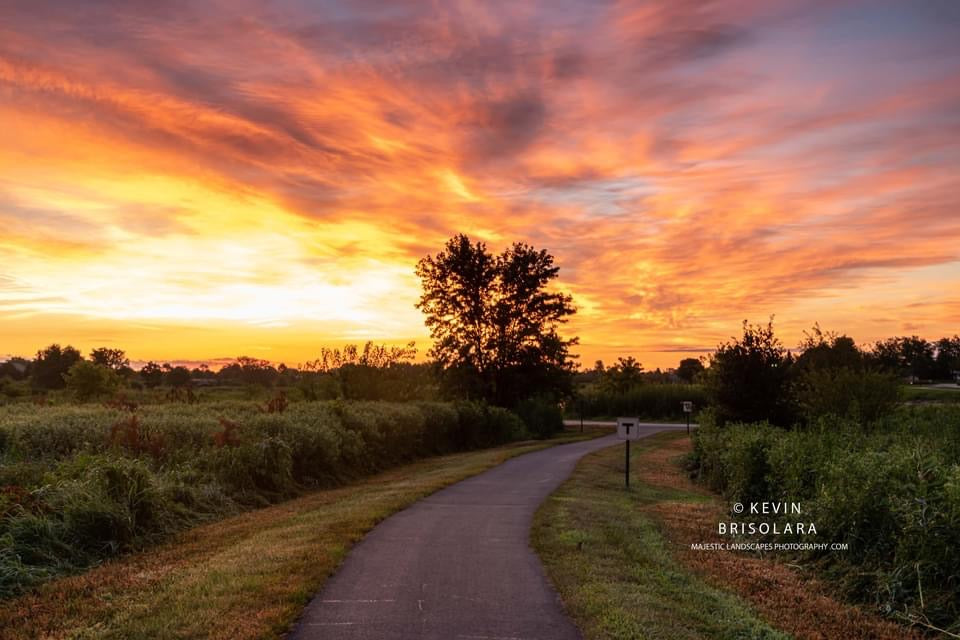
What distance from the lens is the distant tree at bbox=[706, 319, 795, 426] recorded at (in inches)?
958

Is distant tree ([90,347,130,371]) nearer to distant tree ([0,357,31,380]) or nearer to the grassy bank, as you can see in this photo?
distant tree ([0,357,31,380])

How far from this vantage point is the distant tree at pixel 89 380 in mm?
30016

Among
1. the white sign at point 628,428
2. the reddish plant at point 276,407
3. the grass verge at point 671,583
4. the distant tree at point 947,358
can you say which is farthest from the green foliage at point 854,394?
the distant tree at point 947,358

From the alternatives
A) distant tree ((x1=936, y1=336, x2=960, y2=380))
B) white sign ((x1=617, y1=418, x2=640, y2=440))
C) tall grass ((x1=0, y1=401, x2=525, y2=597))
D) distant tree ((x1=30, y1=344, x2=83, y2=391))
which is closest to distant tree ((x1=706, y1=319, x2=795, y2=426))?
white sign ((x1=617, y1=418, x2=640, y2=440))

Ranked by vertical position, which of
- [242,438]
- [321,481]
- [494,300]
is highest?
[494,300]

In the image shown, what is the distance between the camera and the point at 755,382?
2434cm

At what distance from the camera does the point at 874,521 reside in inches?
384

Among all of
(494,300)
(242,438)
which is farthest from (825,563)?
(494,300)

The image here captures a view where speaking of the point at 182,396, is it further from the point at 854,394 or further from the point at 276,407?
the point at 854,394

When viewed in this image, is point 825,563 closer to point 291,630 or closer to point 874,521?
point 874,521

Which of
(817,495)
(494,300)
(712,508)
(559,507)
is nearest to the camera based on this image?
(817,495)

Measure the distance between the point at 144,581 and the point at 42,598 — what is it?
1097 mm

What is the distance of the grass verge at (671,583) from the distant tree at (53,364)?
3236 cm

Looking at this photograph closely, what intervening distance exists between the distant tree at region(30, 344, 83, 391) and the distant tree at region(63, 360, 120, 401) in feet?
29.5
